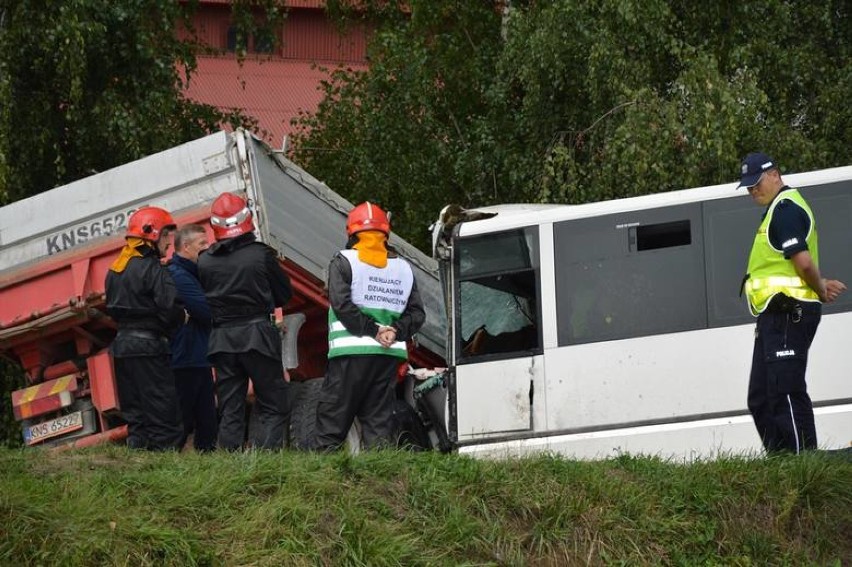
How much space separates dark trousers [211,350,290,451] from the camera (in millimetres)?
9367

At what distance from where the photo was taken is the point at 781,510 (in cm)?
728

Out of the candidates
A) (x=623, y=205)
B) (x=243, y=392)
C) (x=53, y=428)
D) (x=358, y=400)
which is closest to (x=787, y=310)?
(x=623, y=205)

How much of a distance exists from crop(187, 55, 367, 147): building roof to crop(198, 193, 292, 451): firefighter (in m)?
15.6

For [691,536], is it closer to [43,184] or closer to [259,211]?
[259,211]

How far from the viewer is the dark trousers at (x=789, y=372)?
789 cm

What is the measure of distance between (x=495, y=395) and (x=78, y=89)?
636cm

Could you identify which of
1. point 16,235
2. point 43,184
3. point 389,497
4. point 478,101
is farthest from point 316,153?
point 389,497

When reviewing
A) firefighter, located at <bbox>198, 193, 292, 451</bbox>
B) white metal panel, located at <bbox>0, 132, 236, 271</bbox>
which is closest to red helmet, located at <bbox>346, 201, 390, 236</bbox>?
firefighter, located at <bbox>198, 193, 292, 451</bbox>

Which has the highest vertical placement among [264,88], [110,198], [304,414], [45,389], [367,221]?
[264,88]

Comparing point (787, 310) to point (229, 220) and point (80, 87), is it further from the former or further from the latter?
point (80, 87)

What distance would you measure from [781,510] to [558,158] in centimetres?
725

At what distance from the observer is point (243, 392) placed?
372 inches

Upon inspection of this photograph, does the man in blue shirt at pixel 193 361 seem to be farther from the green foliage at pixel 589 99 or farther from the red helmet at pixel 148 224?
the green foliage at pixel 589 99

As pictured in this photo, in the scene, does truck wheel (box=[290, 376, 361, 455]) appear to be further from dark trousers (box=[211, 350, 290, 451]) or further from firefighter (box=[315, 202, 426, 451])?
firefighter (box=[315, 202, 426, 451])
